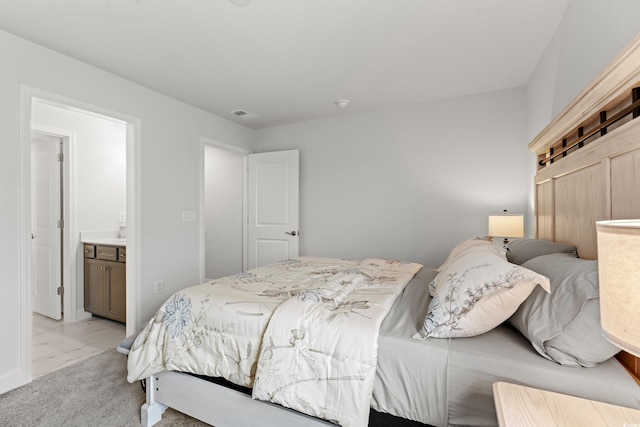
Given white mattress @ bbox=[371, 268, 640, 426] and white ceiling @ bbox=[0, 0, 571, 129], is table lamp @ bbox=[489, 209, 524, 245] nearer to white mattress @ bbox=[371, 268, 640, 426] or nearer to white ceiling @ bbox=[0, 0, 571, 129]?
white ceiling @ bbox=[0, 0, 571, 129]

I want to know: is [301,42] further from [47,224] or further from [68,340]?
[47,224]

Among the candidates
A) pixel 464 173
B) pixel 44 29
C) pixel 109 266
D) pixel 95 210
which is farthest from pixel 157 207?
pixel 464 173

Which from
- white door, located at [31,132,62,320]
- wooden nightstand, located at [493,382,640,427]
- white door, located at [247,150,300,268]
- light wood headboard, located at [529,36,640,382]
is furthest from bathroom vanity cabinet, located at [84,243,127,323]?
light wood headboard, located at [529,36,640,382]

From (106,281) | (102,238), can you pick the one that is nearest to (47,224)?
(102,238)

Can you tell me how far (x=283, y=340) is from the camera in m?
1.34

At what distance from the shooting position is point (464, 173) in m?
3.29

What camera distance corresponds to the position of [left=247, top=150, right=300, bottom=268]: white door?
162 inches

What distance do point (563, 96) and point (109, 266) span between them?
14.4 ft

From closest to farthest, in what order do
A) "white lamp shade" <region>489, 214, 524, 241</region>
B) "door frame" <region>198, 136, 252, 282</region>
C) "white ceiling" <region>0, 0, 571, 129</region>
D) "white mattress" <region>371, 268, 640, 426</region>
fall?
"white mattress" <region>371, 268, 640, 426</region> → "white ceiling" <region>0, 0, 571, 129</region> → "white lamp shade" <region>489, 214, 524, 241</region> → "door frame" <region>198, 136, 252, 282</region>

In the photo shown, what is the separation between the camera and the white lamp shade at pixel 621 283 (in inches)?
20.9

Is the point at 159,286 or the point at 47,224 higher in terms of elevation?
the point at 47,224

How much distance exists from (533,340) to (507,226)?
1.85 m

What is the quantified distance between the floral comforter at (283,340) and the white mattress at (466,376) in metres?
0.09

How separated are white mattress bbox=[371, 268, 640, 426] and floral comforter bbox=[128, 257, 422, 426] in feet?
0.30
